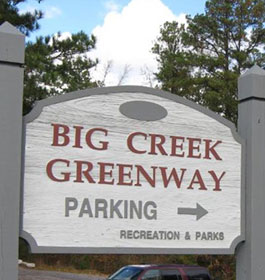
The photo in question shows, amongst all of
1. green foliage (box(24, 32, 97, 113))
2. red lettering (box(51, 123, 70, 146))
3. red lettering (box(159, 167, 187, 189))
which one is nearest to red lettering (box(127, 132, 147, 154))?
red lettering (box(159, 167, 187, 189))

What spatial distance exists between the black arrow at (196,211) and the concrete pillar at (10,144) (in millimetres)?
1389

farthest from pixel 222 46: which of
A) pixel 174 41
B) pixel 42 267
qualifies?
pixel 42 267

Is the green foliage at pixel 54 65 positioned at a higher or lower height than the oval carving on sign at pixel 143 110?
higher

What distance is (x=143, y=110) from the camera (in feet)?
16.6

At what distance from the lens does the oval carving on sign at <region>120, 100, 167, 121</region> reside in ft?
16.4

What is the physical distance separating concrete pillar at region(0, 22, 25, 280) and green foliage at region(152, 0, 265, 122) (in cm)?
2592

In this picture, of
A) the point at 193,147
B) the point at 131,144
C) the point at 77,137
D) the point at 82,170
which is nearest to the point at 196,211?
the point at 193,147

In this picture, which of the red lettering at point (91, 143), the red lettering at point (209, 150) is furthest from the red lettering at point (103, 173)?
the red lettering at point (209, 150)

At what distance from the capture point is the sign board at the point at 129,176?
461 cm

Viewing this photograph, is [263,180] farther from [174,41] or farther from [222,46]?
[174,41]

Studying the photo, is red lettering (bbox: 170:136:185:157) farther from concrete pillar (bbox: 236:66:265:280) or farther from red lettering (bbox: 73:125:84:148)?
red lettering (bbox: 73:125:84:148)

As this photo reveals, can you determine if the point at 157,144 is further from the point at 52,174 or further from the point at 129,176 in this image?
the point at 52,174

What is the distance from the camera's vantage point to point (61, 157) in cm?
467

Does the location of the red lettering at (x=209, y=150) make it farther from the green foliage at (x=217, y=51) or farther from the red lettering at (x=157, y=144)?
the green foliage at (x=217, y=51)
